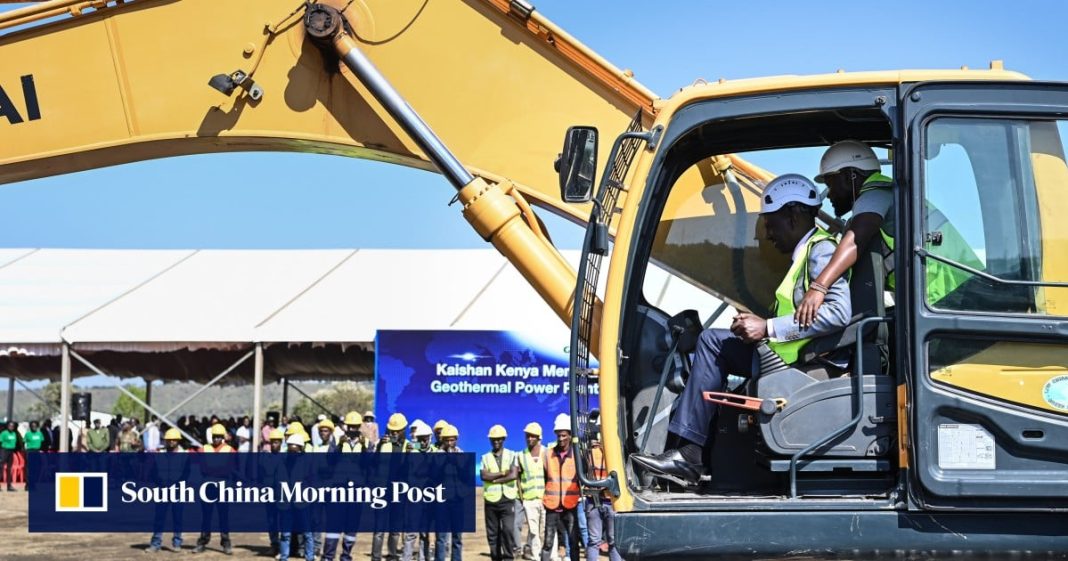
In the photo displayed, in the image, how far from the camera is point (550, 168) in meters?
6.51

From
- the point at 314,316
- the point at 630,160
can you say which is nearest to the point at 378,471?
the point at 314,316

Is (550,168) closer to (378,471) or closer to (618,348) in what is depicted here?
(618,348)

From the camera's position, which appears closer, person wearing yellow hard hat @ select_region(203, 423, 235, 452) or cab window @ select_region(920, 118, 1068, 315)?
cab window @ select_region(920, 118, 1068, 315)

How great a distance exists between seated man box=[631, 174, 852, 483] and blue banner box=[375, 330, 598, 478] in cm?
1908

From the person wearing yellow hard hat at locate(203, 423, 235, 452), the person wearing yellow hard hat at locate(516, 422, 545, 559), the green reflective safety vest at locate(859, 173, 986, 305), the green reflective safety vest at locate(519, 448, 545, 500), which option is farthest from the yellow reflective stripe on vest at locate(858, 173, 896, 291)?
the person wearing yellow hard hat at locate(203, 423, 235, 452)

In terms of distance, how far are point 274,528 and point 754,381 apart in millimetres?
12593

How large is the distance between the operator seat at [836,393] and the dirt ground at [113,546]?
45.6 feet

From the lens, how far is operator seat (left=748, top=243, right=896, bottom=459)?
460 centimetres

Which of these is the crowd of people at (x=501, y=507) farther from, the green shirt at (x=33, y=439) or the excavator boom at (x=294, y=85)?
the green shirt at (x=33, y=439)

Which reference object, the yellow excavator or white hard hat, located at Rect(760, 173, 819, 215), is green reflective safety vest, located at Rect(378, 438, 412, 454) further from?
white hard hat, located at Rect(760, 173, 819, 215)

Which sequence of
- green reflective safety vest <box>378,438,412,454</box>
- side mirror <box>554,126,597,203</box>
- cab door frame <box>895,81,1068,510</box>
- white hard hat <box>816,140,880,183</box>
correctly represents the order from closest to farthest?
cab door frame <box>895,81,1068,510</box>
side mirror <box>554,126,597,203</box>
white hard hat <box>816,140,880,183</box>
green reflective safety vest <box>378,438,412,454</box>

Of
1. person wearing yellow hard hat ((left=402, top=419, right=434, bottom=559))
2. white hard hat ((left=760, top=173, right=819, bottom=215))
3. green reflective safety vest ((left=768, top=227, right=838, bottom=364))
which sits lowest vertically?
person wearing yellow hard hat ((left=402, top=419, right=434, bottom=559))

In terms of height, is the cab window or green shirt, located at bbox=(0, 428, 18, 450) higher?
the cab window

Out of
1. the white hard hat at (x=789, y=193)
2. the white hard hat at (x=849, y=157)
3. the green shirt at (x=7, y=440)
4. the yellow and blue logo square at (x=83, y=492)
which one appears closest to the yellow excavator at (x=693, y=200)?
the white hard hat at (x=849, y=157)
